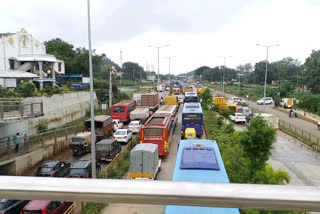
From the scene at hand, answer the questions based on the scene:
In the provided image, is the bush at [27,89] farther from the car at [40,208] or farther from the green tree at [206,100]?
the green tree at [206,100]

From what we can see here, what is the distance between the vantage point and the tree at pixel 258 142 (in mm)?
9750

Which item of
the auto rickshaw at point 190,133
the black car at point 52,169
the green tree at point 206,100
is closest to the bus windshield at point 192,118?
the auto rickshaw at point 190,133

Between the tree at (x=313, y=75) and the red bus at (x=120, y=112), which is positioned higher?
the tree at (x=313, y=75)

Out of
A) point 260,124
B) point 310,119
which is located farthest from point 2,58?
point 310,119

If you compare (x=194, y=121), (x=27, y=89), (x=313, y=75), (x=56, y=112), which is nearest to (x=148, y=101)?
(x=56, y=112)

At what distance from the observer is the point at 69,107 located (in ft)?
90.1

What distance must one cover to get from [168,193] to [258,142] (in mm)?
9489

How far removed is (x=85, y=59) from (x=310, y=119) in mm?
35666

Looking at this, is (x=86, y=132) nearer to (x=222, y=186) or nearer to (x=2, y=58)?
(x=2, y=58)

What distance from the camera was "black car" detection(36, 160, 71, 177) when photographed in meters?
12.2

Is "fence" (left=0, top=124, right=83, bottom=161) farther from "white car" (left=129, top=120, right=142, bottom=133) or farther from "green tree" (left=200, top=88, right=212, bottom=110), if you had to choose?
"green tree" (left=200, top=88, right=212, bottom=110)

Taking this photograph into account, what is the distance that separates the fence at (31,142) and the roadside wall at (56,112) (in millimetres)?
930

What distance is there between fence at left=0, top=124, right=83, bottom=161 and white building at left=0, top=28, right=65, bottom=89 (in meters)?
9.12

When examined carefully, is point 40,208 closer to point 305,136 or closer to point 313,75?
point 305,136
